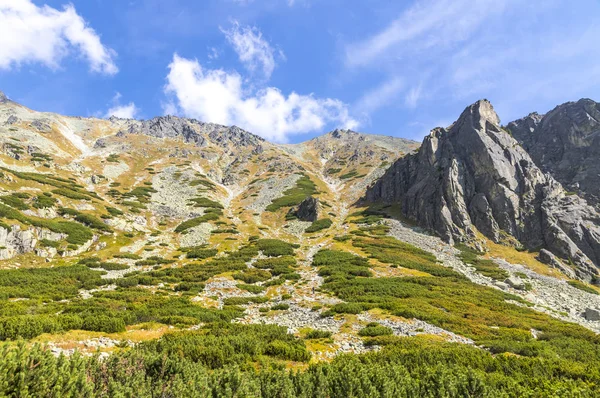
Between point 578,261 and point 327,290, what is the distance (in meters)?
45.6

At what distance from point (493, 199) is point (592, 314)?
3608 cm

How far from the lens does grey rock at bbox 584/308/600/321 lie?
2959cm

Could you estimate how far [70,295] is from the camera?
2552 centimetres

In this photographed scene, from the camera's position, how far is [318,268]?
39500mm

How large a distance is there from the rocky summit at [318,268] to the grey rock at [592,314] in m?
0.27

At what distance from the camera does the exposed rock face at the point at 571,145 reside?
69.3 m

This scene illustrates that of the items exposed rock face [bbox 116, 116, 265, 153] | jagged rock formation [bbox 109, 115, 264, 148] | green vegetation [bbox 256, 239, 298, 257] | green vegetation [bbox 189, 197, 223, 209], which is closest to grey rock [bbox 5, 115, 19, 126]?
jagged rock formation [bbox 109, 115, 264, 148]

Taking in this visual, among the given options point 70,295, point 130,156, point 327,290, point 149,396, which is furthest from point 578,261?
point 130,156

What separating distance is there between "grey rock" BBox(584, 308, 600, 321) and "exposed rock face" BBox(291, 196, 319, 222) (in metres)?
49.6

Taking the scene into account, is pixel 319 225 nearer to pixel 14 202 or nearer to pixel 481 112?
pixel 14 202

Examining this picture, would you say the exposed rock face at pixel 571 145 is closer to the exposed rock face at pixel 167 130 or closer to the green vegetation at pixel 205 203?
the green vegetation at pixel 205 203

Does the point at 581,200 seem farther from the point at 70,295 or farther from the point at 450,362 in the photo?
the point at 70,295

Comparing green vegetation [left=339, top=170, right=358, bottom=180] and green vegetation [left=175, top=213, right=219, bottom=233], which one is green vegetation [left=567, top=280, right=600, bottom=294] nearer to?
green vegetation [left=175, top=213, right=219, bottom=233]

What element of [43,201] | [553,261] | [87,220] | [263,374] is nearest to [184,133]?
[43,201]
